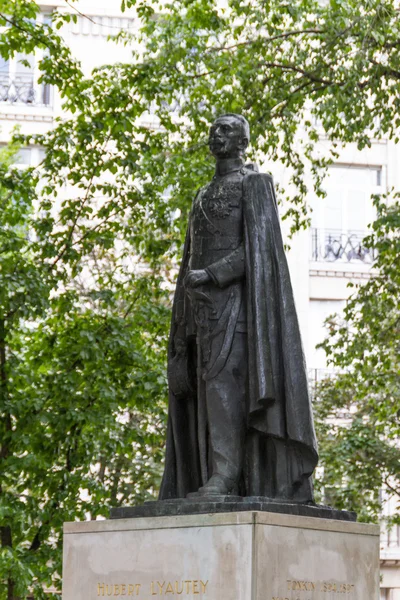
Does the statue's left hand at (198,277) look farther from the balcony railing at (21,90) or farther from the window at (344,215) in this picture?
the window at (344,215)

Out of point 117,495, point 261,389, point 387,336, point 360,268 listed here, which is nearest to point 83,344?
point 387,336

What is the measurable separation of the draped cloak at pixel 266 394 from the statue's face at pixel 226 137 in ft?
0.69

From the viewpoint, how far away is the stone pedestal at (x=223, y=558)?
7.67m

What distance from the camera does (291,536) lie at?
788cm

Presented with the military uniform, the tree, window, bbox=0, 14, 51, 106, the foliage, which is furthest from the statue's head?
window, bbox=0, 14, 51, 106

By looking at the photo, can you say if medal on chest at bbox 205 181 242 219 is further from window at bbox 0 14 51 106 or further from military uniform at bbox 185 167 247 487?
window at bbox 0 14 51 106

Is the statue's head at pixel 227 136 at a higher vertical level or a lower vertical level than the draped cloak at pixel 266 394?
higher

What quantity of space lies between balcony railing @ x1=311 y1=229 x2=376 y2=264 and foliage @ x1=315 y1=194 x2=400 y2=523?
396 inches

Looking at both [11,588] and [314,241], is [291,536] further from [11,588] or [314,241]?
[314,241]

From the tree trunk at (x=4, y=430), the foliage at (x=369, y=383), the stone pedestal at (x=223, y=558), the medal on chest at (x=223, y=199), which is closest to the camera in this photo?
the stone pedestal at (x=223, y=558)

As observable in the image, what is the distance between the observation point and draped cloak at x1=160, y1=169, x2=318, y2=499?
27.8 ft

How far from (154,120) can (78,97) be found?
16.2m

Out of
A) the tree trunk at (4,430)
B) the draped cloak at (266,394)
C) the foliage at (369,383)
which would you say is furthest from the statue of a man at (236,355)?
the foliage at (369,383)

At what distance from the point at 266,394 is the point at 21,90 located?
2789 cm
